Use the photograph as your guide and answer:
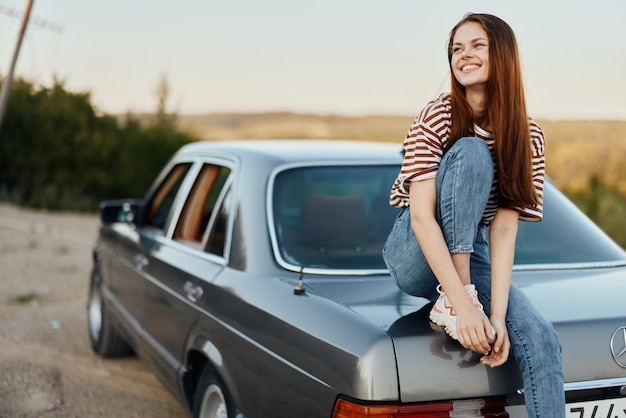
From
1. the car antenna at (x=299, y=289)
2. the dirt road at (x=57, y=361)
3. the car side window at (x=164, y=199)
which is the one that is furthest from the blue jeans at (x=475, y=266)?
the dirt road at (x=57, y=361)

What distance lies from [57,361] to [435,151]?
4130 mm

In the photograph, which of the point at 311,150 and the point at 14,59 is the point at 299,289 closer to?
the point at 311,150

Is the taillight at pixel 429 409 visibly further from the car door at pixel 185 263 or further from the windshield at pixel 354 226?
the car door at pixel 185 263

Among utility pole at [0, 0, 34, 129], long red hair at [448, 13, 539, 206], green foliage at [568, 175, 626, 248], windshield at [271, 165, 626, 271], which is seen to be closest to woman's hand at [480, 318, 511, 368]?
long red hair at [448, 13, 539, 206]

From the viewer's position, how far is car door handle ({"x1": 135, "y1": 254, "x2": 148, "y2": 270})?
14.9ft

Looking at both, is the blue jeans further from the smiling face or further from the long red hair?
the smiling face

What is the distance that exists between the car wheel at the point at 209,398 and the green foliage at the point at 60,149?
76.6 ft

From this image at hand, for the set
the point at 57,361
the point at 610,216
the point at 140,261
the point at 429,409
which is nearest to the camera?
the point at 429,409

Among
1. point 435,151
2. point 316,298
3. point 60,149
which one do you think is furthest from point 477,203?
point 60,149

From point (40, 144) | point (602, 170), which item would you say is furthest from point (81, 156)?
point (602, 170)

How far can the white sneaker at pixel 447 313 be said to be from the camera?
230 cm

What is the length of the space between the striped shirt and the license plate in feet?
2.16

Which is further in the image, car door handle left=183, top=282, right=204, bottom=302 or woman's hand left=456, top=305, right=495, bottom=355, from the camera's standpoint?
car door handle left=183, top=282, right=204, bottom=302

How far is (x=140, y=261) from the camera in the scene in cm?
467
